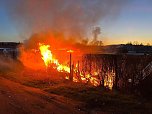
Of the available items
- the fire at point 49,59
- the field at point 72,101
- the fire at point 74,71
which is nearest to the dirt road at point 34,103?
the field at point 72,101

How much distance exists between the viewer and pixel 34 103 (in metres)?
13.5

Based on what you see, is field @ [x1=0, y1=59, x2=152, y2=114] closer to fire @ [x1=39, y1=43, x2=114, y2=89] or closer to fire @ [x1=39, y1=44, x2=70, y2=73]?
fire @ [x1=39, y1=43, x2=114, y2=89]

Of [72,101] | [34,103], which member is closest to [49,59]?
[72,101]

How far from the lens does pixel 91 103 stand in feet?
44.2

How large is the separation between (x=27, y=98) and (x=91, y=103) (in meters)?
3.21

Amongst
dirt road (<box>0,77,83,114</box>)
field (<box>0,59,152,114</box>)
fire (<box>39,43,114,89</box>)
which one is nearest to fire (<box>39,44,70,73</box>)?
fire (<box>39,43,114,89</box>)

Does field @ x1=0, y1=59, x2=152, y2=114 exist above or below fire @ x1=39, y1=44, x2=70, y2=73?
below

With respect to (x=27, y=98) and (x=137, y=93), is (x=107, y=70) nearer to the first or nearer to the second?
(x=137, y=93)

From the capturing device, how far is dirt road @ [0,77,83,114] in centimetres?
1190

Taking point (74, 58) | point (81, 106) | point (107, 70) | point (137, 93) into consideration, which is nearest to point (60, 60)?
point (74, 58)

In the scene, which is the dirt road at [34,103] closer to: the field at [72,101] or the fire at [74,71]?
the field at [72,101]

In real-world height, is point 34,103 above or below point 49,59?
below

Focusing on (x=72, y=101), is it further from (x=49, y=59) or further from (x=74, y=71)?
(x=49, y=59)

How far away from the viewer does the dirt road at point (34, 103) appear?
1190 cm
